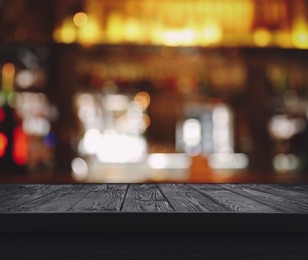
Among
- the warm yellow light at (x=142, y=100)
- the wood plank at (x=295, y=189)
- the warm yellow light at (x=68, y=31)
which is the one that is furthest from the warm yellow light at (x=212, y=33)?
the wood plank at (x=295, y=189)

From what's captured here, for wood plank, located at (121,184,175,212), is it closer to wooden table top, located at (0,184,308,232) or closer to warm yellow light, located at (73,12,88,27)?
wooden table top, located at (0,184,308,232)

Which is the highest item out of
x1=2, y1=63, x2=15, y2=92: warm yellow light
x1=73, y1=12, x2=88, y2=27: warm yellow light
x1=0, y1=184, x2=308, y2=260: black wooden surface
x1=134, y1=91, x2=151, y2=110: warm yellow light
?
x1=73, y1=12, x2=88, y2=27: warm yellow light

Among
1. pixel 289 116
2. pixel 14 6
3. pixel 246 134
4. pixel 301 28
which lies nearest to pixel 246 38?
pixel 301 28

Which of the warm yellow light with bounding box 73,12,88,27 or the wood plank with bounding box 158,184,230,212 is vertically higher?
the warm yellow light with bounding box 73,12,88,27

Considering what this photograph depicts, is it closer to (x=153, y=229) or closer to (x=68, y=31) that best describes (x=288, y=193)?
(x=153, y=229)

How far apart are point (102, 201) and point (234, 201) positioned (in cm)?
43

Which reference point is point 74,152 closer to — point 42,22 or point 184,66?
point 42,22

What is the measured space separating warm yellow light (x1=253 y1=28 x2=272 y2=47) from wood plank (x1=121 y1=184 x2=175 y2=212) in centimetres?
404

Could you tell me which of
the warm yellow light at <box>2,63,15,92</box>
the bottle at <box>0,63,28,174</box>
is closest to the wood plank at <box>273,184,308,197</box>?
the bottle at <box>0,63,28,174</box>

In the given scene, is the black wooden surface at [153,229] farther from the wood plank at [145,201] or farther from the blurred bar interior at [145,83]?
the blurred bar interior at [145,83]

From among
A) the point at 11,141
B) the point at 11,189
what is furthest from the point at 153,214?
the point at 11,141

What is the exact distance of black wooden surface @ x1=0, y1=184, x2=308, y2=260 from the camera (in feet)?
3.59

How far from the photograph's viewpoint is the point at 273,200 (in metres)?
1.37

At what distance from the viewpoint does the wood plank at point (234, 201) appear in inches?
45.3
